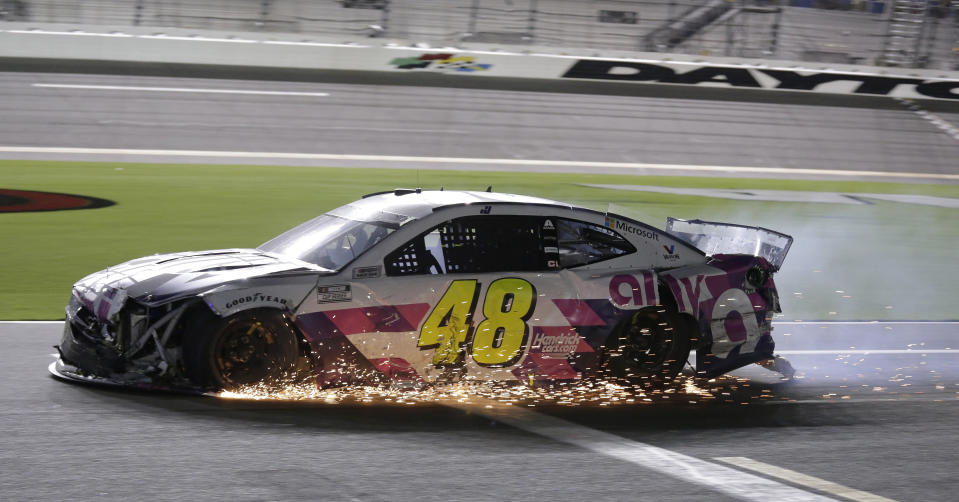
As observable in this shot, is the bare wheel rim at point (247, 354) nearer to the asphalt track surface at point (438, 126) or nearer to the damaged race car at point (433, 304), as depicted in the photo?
the damaged race car at point (433, 304)

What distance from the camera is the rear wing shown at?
7.61 metres

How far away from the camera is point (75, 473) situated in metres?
4.77

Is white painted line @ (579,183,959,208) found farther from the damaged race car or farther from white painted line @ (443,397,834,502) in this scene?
white painted line @ (443,397,834,502)

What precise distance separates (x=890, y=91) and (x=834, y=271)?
703 inches

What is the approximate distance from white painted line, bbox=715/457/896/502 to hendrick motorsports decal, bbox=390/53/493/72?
20.5 meters

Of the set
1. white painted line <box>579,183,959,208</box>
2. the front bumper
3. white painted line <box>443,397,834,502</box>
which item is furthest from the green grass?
white painted line <box>443,397,834,502</box>

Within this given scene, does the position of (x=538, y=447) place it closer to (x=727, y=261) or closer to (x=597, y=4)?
(x=727, y=261)

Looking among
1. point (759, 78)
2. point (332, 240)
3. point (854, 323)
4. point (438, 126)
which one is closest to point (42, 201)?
point (332, 240)

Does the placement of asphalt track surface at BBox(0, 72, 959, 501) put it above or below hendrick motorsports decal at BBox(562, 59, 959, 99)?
below

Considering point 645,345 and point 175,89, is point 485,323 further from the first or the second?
point 175,89

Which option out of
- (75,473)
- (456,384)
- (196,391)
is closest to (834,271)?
(456,384)

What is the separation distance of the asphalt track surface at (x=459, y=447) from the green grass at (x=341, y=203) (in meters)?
2.77

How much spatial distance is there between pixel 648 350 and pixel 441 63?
19.1 meters

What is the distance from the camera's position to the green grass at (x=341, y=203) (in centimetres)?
1073
